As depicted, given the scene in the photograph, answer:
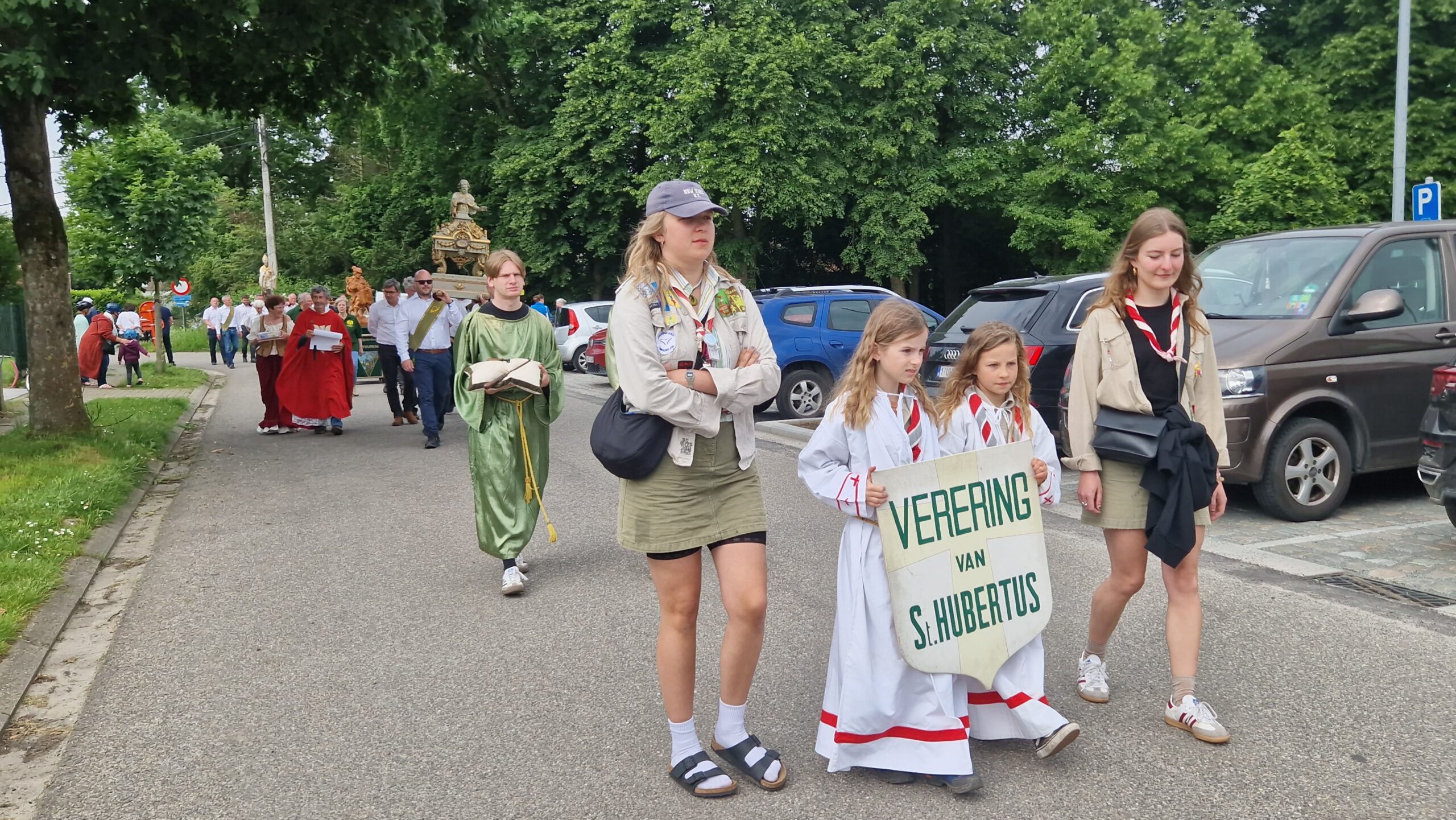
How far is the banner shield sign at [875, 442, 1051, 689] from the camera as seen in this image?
142 inches

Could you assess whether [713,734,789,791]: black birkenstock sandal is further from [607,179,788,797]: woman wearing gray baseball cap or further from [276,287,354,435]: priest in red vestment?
[276,287,354,435]: priest in red vestment

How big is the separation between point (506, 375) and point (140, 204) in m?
22.0

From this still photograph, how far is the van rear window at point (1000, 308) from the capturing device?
34.2ft

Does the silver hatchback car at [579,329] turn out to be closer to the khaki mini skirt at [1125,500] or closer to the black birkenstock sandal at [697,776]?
the khaki mini skirt at [1125,500]

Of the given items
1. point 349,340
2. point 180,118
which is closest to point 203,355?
→ point 180,118

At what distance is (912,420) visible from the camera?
3.77 meters

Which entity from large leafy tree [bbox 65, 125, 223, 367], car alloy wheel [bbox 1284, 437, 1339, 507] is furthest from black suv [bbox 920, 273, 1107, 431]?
large leafy tree [bbox 65, 125, 223, 367]

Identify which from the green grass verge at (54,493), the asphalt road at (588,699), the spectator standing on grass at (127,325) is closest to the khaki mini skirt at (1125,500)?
the asphalt road at (588,699)

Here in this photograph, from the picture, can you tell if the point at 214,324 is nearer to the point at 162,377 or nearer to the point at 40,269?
the point at 162,377

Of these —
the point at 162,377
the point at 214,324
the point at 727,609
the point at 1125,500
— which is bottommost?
the point at 727,609

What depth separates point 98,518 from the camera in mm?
8219

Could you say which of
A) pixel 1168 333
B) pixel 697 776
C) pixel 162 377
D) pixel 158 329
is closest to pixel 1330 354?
pixel 1168 333

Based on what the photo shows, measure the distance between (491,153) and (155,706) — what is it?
3321 cm

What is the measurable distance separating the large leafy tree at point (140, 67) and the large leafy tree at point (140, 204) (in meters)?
13.2
